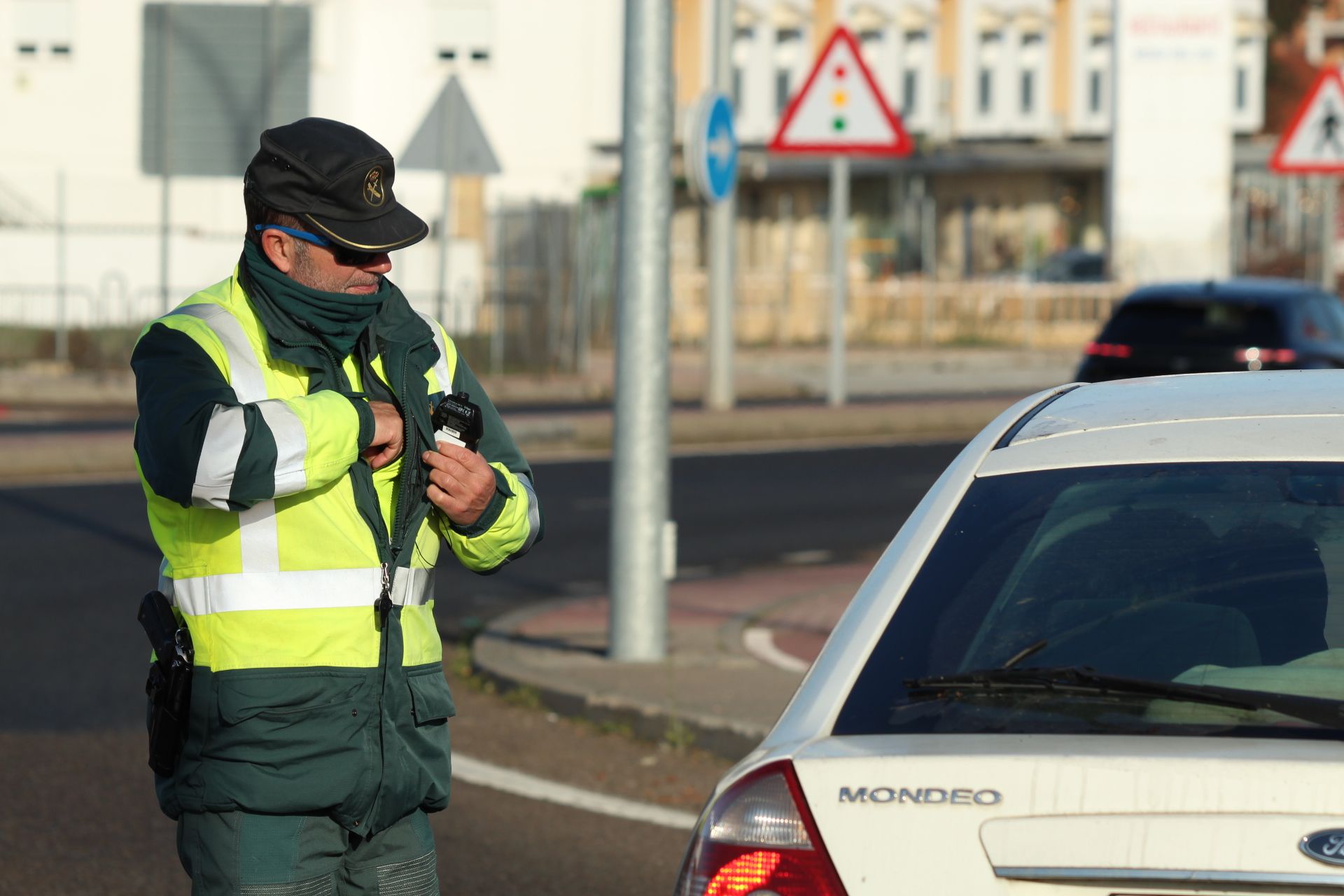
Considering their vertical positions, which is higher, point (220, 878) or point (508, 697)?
point (220, 878)

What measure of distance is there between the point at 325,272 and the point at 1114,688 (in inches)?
54.4

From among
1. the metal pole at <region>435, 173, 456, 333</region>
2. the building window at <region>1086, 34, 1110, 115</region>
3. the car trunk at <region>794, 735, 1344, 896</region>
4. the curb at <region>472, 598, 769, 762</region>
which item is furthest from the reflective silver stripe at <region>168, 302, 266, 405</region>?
the building window at <region>1086, 34, 1110, 115</region>

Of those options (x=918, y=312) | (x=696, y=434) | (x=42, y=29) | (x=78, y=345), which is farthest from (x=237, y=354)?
(x=42, y=29)

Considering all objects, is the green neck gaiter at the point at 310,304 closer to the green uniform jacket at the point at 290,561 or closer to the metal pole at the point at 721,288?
the green uniform jacket at the point at 290,561

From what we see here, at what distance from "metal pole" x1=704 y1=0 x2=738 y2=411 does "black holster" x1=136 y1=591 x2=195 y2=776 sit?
57.0ft

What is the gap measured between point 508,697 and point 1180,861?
19.3 ft

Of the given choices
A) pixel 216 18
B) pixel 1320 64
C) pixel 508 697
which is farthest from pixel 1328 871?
pixel 1320 64

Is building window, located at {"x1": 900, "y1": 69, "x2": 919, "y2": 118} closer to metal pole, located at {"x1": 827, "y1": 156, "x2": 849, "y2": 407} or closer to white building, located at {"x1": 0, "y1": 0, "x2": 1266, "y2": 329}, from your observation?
white building, located at {"x1": 0, "y1": 0, "x2": 1266, "y2": 329}

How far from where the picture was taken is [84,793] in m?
6.70

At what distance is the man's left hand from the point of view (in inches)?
131

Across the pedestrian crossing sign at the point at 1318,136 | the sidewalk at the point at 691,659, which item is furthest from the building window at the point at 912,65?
the sidewalk at the point at 691,659

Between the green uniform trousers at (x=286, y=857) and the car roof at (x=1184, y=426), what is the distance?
3.76 feet

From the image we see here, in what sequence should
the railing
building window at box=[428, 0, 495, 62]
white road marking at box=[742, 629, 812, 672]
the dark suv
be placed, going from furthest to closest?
building window at box=[428, 0, 495, 62] < the railing < the dark suv < white road marking at box=[742, 629, 812, 672]

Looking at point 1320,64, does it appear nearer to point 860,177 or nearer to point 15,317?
point 860,177
